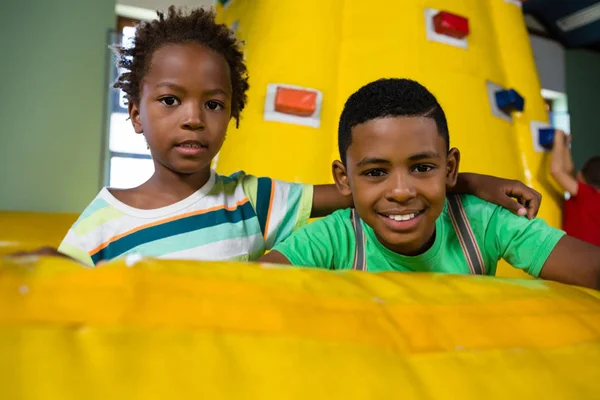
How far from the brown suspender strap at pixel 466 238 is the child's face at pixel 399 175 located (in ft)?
0.27

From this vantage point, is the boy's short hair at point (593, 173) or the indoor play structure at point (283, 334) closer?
the indoor play structure at point (283, 334)

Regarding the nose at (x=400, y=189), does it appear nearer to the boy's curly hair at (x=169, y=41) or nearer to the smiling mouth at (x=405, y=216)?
the smiling mouth at (x=405, y=216)

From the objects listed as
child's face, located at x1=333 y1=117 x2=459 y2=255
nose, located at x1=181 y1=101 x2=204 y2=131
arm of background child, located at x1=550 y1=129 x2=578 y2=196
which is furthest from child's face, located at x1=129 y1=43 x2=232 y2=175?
arm of background child, located at x1=550 y1=129 x2=578 y2=196

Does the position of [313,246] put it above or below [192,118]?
below

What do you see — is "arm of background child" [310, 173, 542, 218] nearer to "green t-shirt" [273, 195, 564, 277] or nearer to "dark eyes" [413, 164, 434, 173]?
"green t-shirt" [273, 195, 564, 277]

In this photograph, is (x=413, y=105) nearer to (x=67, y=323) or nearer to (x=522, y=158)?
(x=67, y=323)

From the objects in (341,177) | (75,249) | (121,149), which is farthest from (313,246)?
(121,149)

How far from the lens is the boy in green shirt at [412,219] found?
24.9 inches

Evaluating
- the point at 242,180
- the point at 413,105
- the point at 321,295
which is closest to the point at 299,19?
the point at 242,180

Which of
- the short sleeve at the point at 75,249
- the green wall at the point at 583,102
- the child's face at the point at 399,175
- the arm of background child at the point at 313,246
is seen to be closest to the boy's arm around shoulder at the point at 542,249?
the child's face at the point at 399,175

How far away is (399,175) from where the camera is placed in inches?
25.0

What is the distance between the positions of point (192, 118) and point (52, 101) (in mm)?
1752

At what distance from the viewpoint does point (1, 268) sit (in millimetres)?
378

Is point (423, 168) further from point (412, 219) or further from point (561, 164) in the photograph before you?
point (561, 164)
